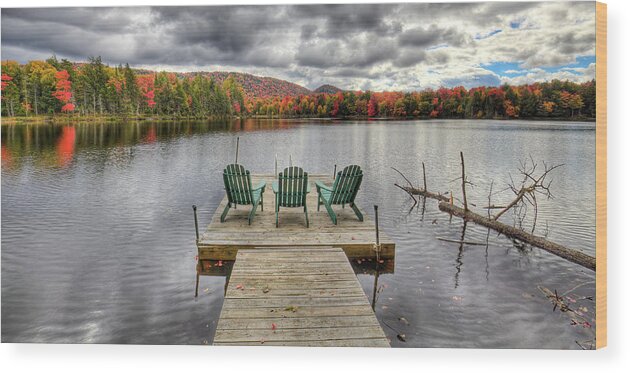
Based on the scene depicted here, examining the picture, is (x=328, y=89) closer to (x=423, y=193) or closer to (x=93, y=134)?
(x=423, y=193)

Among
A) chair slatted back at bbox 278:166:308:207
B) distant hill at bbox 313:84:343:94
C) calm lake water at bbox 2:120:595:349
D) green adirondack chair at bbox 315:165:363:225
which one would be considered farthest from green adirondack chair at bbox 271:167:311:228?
distant hill at bbox 313:84:343:94

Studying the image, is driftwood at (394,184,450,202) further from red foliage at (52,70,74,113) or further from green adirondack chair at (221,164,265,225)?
red foliage at (52,70,74,113)

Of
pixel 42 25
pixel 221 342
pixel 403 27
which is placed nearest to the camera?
pixel 221 342

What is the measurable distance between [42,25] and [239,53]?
2479 mm

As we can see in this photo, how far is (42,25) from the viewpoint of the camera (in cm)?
514

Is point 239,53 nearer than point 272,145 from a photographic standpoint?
Yes

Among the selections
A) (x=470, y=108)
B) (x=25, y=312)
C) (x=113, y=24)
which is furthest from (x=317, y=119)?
(x=25, y=312)

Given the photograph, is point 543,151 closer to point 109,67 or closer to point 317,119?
point 317,119

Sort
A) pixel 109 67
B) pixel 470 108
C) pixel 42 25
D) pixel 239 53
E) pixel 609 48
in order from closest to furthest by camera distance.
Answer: pixel 609 48, pixel 42 25, pixel 239 53, pixel 109 67, pixel 470 108

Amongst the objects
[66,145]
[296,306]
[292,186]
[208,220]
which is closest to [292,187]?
[292,186]

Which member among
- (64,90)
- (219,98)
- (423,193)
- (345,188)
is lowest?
(423,193)

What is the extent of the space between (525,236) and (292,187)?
Answer: 12.6 ft

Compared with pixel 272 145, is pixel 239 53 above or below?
above

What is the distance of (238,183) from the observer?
5.87 meters
